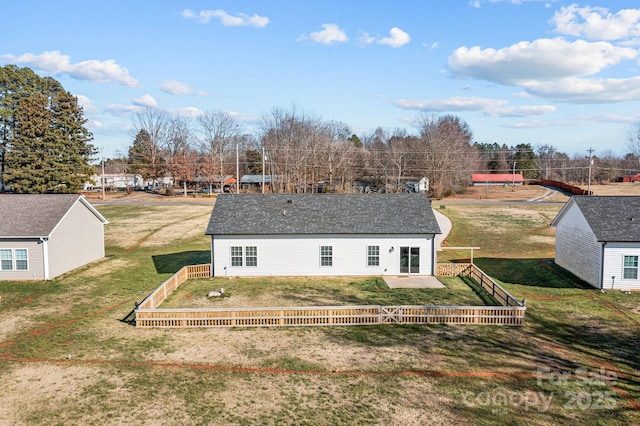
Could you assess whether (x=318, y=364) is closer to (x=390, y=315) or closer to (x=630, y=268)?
(x=390, y=315)

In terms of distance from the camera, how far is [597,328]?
20.3m

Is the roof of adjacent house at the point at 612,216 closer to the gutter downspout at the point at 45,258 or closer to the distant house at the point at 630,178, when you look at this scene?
the gutter downspout at the point at 45,258

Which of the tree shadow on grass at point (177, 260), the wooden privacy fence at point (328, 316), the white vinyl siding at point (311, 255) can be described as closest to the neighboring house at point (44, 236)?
the tree shadow on grass at point (177, 260)

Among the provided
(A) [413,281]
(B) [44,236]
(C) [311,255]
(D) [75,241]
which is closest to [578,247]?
(A) [413,281]

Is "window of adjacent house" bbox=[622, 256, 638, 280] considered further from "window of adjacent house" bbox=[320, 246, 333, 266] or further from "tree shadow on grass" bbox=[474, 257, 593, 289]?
"window of adjacent house" bbox=[320, 246, 333, 266]

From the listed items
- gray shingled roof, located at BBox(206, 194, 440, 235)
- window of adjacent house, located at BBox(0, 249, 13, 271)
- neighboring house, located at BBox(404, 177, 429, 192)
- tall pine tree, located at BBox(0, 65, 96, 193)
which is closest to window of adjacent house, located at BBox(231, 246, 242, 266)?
gray shingled roof, located at BBox(206, 194, 440, 235)

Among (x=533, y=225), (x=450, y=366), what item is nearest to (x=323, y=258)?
(x=450, y=366)

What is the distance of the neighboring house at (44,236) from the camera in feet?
95.0

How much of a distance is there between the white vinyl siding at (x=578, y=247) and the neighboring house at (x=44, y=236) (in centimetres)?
3388

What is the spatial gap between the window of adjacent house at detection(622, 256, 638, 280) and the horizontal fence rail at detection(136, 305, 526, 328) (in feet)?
35.3

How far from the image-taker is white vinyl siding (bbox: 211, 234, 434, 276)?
97.6 feet

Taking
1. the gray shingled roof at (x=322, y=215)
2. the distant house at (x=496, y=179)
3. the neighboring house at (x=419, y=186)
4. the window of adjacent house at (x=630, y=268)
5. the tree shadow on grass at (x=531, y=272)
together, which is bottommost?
the tree shadow on grass at (x=531, y=272)

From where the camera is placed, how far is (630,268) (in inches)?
1041

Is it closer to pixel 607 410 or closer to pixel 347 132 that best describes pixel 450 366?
pixel 607 410
